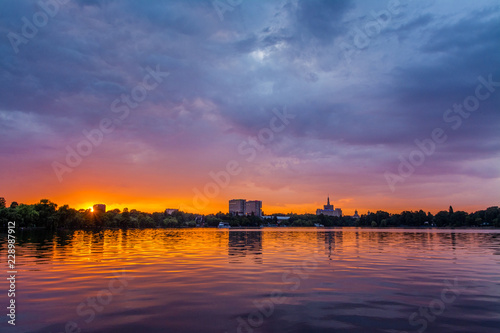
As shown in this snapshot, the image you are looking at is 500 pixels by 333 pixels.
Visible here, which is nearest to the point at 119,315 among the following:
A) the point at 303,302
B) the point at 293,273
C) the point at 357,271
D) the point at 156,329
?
the point at 156,329

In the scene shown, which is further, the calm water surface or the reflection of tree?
the reflection of tree

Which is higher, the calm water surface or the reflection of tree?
the calm water surface

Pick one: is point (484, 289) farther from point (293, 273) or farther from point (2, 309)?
point (2, 309)

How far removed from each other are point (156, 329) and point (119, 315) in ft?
8.96

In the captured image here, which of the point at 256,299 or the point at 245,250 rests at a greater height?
the point at 256,299

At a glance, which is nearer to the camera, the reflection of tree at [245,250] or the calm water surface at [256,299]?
the calm water surface at [256,299]

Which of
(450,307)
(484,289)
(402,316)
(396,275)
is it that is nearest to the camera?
(402,316)

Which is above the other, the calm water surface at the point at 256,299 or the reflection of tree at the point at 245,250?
the calm water surface at the point at 256,299

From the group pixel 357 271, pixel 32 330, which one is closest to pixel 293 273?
pixel 357 271

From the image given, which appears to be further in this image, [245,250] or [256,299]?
[245,250]

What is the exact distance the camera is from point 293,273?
24.1 m

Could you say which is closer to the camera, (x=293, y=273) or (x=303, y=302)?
(x=303, y=302)

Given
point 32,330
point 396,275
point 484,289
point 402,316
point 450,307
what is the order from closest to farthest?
1. point 32,330
2. point 402,316
3. point 450,307
4. point 484,289
5. point 396,275

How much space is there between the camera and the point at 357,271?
25.4 meters
